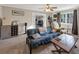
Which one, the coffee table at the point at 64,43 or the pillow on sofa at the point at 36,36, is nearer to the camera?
the coffee table at the point at 64,43

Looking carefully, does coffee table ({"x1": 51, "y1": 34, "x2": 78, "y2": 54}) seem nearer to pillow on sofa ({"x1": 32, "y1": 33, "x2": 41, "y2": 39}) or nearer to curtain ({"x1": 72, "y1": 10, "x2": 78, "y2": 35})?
curtain ({"x1": 72, "y1": 10, "x2": 78, "y2": 35})

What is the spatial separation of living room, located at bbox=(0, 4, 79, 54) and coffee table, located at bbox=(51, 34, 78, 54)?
0.09 m

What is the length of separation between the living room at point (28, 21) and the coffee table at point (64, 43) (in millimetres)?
85

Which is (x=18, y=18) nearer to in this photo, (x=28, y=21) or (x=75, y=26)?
(x=28, y=21)

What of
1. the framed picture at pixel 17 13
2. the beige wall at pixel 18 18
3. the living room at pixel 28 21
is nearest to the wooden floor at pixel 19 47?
the living room at pixel 28 21

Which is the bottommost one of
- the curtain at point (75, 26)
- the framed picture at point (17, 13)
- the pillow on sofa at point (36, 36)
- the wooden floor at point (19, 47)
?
the wooden floor at point (19, 47)

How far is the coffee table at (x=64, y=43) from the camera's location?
93.4 inches

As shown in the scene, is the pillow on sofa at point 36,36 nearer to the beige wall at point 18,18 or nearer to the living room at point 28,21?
the living room at point 28,21

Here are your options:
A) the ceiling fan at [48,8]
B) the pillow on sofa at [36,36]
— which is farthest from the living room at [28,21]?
the pillow on sofa at [36,36]

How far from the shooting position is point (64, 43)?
95.2 inches

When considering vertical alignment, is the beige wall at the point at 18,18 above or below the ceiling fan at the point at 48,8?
below
